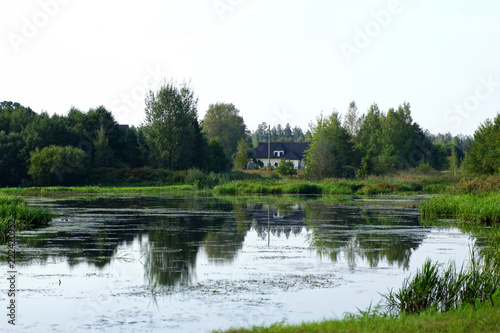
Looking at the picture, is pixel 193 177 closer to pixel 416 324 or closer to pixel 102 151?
pixel 102 151

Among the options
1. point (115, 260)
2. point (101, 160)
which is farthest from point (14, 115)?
point (115, 260)

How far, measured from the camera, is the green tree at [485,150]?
51.8 m

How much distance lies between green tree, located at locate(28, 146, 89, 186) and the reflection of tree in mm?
28764

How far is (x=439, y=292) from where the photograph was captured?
955 centimetres

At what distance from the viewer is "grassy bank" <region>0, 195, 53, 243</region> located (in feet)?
60.8

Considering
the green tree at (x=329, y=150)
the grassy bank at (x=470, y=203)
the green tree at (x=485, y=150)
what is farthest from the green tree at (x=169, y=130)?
the grassy bank at (x=470, y=203)

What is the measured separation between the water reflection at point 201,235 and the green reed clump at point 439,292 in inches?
164

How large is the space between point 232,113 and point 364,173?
56.0 meters

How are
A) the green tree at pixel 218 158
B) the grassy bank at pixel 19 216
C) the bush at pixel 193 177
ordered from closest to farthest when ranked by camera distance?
the grassy bank at pixel 19 216
the bush at pixel 193 177
the green tree at pixel 218 158

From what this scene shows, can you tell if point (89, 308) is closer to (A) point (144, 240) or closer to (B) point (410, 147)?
(A) point (144, 240)

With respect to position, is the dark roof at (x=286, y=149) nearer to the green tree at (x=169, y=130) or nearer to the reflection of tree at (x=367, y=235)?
the green tree at (x=169, y=130)

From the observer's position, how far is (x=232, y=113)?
119062 mm

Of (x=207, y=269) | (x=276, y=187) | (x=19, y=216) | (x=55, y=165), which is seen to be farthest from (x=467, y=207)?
(x=55, y=165)

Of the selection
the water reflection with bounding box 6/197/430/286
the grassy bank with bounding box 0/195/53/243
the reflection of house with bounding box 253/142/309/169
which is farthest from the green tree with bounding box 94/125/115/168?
the reflection of house with bounding box 253/142/309/169
